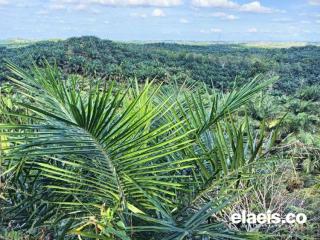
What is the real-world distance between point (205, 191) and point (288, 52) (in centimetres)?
7697

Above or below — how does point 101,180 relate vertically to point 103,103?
below

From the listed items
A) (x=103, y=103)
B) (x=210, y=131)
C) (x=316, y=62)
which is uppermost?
(x=103, y=103)

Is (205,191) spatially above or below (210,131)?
below

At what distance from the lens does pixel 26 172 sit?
1579mm

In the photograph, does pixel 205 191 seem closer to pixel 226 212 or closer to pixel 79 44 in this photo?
pixel 226 212

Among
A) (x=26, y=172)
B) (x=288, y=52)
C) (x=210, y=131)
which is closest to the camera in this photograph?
(x=26, y=172)

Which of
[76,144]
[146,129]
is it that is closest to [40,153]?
[76,144]

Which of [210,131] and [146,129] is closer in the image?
[146,129]

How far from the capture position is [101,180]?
1329mm

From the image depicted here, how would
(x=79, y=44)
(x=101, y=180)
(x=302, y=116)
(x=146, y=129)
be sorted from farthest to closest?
(x=79, y=44)
(x=302, y=116)
(x=146, y=129)
(x=101, y=180)

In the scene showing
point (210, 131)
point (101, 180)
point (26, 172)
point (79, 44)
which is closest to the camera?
point (101, 180)

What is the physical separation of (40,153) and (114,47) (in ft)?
206

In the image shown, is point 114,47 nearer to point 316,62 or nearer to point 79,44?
point 79,44

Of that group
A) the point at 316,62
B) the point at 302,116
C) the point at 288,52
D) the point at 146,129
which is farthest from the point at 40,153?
the point at 288,52
